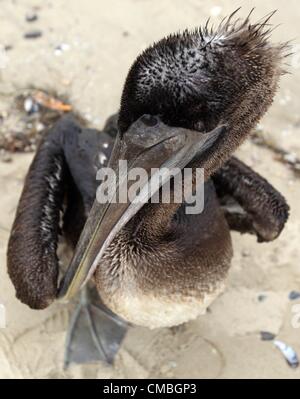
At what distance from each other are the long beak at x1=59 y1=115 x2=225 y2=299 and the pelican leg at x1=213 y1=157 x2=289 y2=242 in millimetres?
1344

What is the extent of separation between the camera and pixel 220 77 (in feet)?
9.62

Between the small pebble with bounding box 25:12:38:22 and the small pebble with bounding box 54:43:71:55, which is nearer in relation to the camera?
the small pebble with bounding box 54:43:71:55

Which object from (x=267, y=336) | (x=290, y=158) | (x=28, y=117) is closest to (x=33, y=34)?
(x=28, y=117)

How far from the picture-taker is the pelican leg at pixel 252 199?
14.6ft

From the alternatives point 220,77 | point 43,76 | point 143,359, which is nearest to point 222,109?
point 220,77

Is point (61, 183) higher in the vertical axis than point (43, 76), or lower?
higher

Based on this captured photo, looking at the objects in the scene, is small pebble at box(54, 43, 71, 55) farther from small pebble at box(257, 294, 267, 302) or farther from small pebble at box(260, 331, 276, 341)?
small pebble at box(260, 331, 276, 341)

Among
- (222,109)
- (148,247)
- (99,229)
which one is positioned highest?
(222,109)

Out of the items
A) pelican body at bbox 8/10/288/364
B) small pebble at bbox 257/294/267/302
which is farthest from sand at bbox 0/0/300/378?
pelican body at bbox 8/10/288/364

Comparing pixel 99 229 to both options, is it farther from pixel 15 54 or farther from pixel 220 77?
pixel 15 54

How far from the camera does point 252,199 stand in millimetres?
4473

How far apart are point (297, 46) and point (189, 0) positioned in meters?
1.38

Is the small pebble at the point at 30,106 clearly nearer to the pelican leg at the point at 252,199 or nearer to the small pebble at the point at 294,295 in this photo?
the pelican leg at the point at 252,199

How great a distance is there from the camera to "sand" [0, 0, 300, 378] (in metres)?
4.46
